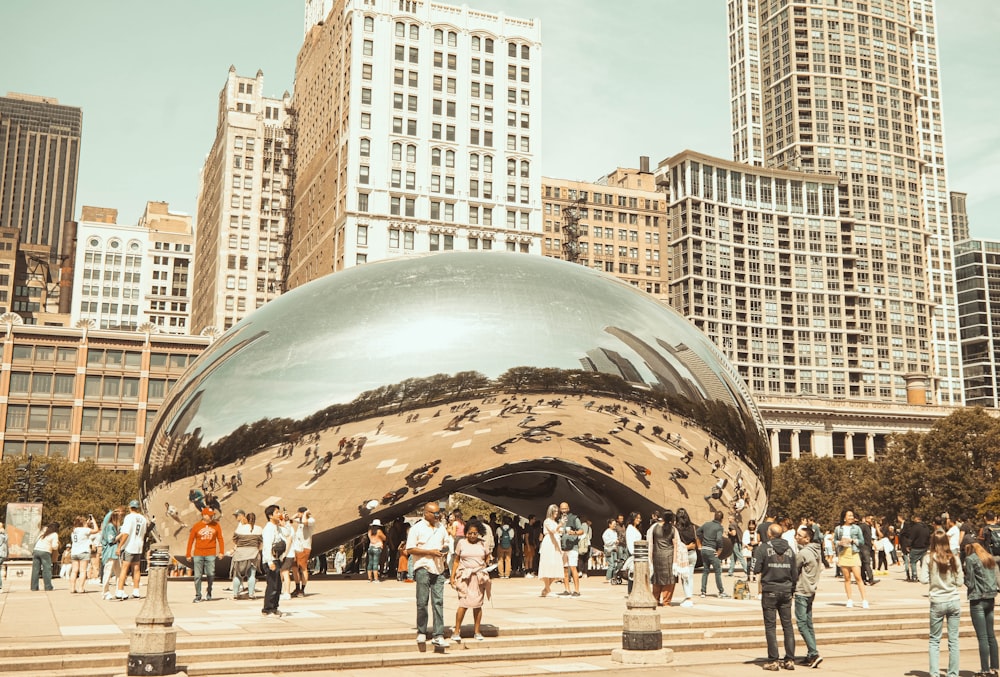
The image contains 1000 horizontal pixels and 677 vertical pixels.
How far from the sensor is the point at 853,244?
16138cm

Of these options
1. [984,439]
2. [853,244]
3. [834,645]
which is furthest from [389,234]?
[853,244]

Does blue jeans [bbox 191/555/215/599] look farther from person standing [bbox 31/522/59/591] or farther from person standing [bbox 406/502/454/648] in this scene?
person standing [bbox 406/502/454/648]

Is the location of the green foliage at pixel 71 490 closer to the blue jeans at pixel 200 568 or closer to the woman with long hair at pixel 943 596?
the blue jeans at pixel 200 568

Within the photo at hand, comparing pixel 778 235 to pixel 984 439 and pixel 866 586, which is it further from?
pixel 866 586

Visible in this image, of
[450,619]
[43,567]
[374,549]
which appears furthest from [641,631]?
[43,567]

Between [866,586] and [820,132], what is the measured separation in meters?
158

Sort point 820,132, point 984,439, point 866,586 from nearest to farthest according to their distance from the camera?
point 866,586 → point 984,439 → point 820,132

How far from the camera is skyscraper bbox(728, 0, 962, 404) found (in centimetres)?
16362

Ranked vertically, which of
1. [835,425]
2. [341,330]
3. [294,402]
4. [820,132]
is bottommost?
[294,402]

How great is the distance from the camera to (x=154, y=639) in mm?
10812

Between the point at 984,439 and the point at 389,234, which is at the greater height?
the point at 389,234

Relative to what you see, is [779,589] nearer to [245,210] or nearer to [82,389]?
[82,389]

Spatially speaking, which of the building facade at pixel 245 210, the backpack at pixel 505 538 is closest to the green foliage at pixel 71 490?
the backpack at pixel 505 538

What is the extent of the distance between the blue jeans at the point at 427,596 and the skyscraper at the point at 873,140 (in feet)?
511
